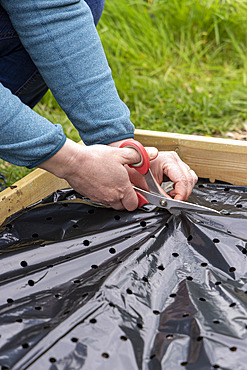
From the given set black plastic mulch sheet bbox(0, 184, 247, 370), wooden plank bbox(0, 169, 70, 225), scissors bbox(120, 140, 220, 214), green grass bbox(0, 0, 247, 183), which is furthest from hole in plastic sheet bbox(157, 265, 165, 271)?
green grass bbox(0, 0, 247, 183)

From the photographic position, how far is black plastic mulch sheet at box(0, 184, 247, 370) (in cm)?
73

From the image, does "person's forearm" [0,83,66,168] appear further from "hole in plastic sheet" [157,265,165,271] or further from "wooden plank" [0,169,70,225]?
"hole in plastic sheet" [157,265,165,271]

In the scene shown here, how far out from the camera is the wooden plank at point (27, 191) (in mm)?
1190

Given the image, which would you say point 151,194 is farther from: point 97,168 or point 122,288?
point 122,288

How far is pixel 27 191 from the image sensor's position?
1256 mm

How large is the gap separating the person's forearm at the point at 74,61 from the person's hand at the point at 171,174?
0.11 m

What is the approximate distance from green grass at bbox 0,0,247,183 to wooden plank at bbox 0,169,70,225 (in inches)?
30.9

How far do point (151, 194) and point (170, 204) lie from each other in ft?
0.18

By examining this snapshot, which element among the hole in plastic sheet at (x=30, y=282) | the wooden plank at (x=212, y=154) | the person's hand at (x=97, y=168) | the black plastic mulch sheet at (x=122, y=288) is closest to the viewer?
the black plastic mulch sheet at (x=122, y=288)

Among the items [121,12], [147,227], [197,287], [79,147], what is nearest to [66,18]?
[79,147]

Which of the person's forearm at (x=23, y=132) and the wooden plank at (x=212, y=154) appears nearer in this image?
the person's forearm at (x=23, y=132)

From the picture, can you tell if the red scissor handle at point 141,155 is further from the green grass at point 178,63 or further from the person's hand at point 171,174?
the green grass at point 178,63

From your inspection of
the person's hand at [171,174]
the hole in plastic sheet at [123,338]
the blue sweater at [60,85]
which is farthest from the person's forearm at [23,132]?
the hole in plastic sheet at [123,338]

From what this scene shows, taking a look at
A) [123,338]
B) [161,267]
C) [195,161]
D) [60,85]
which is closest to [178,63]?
[195,161]
